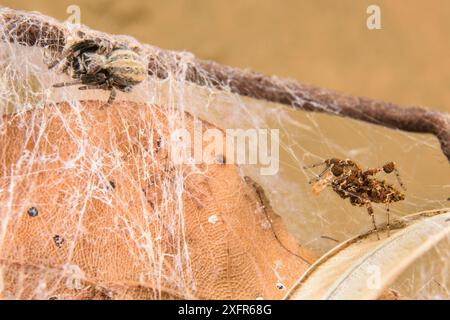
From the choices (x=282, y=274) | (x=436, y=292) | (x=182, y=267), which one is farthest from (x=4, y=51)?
(x=436, y=292)

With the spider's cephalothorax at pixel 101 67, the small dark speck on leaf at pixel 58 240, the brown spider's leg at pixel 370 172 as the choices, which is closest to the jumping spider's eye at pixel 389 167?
the brown spider's leg at pixel 370 172

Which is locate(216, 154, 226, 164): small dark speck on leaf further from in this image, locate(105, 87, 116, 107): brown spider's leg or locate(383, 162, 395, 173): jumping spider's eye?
locate(383, 162, 395, 173): jumping spider's eye

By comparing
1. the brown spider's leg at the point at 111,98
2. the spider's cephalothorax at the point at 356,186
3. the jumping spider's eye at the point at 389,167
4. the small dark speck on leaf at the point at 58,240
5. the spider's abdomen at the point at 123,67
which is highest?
the spider's abdomen at the point at 123,67

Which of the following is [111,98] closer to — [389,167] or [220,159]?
[220,159]

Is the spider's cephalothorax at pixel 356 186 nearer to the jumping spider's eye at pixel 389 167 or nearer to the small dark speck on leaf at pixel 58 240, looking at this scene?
the jumping spider's eye at pixel 389 167

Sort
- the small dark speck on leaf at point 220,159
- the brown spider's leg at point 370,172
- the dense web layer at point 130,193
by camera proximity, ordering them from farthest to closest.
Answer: the brown spider's leg at point 370,172 < the small dark speck on leaf at point 220,159 < the dense web layer at point 130,193

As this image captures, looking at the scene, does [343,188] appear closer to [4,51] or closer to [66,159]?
[66,159]

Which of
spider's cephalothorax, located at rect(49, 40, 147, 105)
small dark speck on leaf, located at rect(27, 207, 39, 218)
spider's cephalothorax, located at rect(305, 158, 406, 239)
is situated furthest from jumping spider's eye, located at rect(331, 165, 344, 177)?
Result: small dark speck on leaf, located at rect(27, 207, 39, 218)

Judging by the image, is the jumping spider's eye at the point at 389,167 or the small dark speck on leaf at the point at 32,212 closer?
the small dark speck on leaf at the point at 32,212
